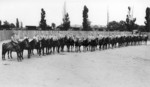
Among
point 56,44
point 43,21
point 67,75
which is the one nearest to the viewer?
point 67,75

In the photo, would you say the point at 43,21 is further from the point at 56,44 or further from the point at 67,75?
the point at 67,75

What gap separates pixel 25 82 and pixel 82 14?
4912cm

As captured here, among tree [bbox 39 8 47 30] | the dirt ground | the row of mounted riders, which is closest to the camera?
the dirt ground

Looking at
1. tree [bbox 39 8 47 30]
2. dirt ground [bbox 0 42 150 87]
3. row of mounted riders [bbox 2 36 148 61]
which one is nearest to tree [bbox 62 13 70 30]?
tree [bbox 39 8 47 30]

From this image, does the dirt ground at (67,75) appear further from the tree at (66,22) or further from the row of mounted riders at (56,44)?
A: the tree at (66,22)

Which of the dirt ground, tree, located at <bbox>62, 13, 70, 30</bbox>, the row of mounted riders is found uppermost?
tree, located at <bbox>62, 13, 70, 30</bbox>

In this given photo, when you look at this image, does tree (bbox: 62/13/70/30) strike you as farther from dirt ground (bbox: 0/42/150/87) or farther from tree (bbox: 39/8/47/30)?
dirt ground (bbox: 0/42/150/87)

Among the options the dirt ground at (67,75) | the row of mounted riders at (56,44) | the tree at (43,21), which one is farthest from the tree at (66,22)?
the dirt ground at (67,75)

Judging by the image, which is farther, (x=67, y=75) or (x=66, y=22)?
(x=66, y=22)

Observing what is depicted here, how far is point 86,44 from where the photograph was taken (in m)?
28.4

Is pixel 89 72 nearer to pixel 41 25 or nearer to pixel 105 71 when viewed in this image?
pixel 105 71

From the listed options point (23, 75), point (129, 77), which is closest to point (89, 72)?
point (129, 77)

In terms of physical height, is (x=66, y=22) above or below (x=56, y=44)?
above

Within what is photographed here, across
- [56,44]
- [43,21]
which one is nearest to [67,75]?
[56,44]
